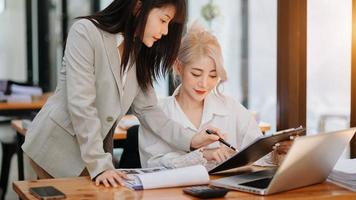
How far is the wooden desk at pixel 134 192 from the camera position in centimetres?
163

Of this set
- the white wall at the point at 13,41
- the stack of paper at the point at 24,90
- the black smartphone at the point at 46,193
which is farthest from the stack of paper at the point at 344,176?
the white wall at the point at 13,41

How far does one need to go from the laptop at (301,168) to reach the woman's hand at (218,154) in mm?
180

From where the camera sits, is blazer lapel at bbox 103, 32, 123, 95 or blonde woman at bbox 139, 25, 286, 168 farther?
blonde woman at bbox 139, 25, 286, 168

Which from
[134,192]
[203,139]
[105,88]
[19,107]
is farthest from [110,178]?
[19,107]

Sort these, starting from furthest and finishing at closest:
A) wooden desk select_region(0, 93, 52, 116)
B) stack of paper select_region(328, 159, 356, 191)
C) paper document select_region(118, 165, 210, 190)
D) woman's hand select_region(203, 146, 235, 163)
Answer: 1. wooden desk select_region(0, 93, 52, 116)
2. woman's hand select_region(203, 146, 235, 163)
3. stack of paper select_region(328, 159, 356, 191)
4. paper document select_region(118, 165, 210, 190)

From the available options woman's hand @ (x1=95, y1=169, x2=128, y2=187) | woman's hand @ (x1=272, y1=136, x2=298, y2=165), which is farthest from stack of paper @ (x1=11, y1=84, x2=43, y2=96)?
woman's hand @ (x1=95, y1=169, x2=128, y2=187)

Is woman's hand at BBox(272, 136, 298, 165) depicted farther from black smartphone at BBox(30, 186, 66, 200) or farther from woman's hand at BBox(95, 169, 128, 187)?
black smartphone at BBox(30, 186, 66, 200)

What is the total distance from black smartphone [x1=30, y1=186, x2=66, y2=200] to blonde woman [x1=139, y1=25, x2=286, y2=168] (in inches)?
25.1

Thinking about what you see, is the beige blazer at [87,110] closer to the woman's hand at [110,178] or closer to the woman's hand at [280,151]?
the woman's hand at [110,178]

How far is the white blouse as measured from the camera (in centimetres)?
227

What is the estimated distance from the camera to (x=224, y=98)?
2.42 metres

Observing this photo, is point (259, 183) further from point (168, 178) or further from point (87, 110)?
point (87, 110)

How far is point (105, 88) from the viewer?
6.50 feet

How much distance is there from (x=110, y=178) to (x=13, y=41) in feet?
20.4
